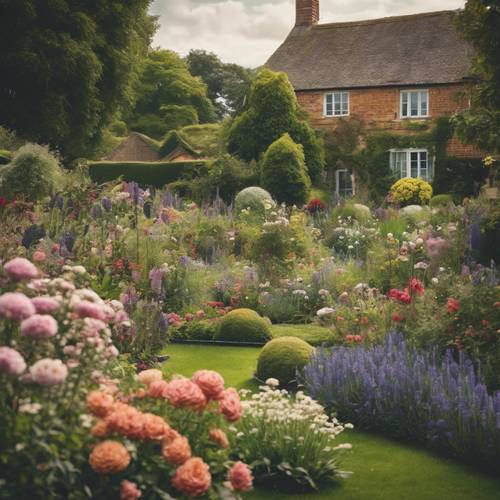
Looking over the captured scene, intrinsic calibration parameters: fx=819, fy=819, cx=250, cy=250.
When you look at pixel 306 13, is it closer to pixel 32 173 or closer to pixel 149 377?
pixel 32 173

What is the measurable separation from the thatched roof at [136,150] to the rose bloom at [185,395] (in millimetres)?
40117

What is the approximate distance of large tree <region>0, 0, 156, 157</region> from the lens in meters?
19.7

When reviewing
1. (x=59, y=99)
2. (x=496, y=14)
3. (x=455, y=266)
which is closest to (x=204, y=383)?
(x=496, y=14)

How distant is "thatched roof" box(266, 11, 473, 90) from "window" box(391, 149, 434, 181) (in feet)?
8.02

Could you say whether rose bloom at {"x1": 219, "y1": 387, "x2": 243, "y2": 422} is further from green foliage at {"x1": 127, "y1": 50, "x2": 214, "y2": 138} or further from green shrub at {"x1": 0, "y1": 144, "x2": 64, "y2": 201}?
green foliage at {"x1": 127, "y1": 50, "x2": 214, "y2": 138}

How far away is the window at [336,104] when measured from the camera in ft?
97.7

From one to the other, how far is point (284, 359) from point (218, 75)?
50765mm

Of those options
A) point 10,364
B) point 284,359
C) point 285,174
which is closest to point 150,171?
point 285,174

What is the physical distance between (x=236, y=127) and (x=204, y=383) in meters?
25.0

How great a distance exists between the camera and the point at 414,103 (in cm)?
2886

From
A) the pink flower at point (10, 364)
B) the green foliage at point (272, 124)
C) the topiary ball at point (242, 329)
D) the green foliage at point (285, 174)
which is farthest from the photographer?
the green foliage at point (272, 124)

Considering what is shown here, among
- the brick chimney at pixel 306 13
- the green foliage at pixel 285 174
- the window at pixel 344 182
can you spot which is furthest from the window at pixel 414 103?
the brick chimney at pixel 306 13

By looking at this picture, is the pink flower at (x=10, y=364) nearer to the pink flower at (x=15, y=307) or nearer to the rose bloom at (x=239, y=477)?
the pink flower at (x=15, y=307)

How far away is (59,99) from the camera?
2005 centimetres
